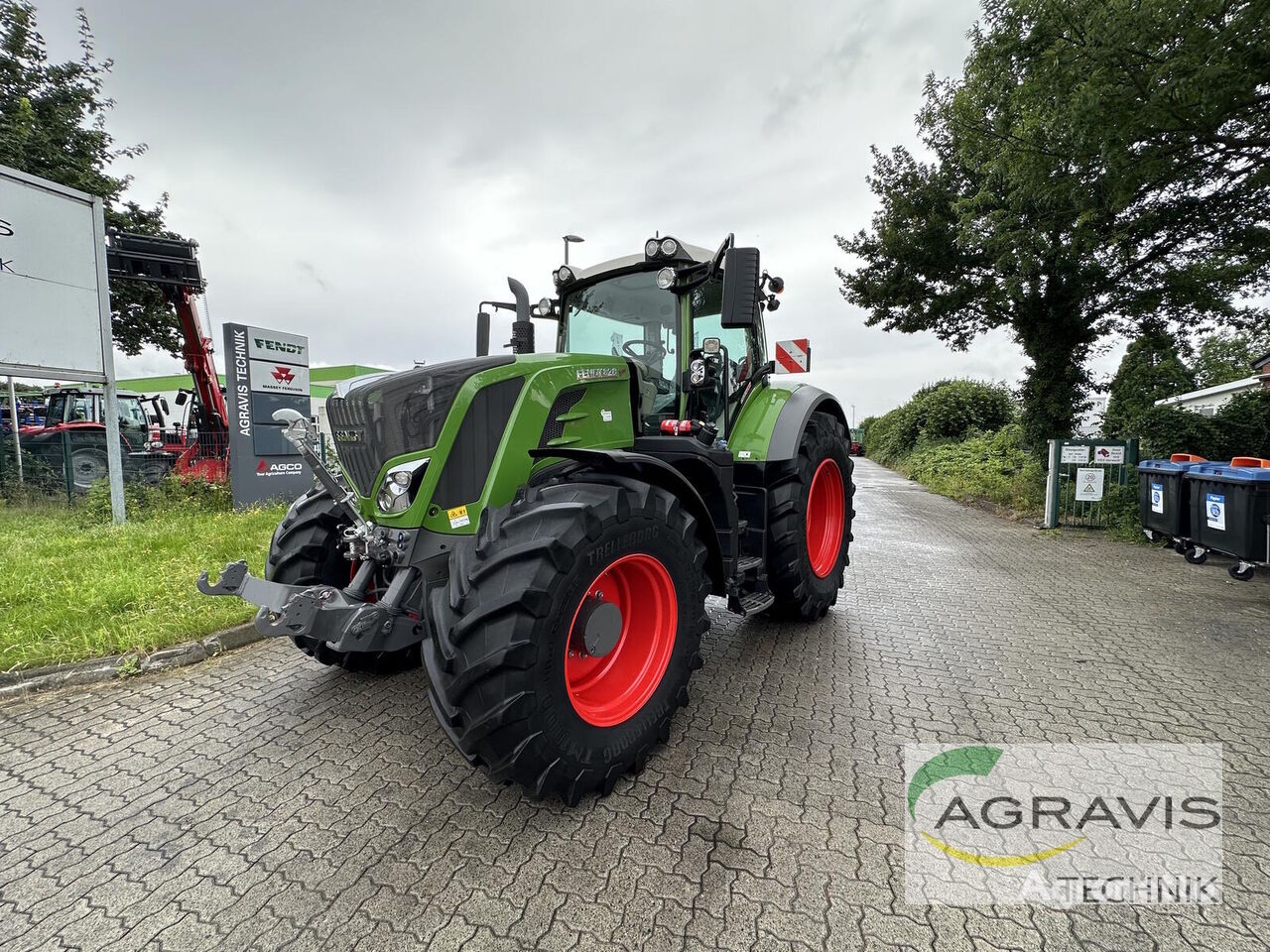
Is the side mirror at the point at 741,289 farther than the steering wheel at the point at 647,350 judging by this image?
No

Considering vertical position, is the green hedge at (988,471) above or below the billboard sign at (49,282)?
below

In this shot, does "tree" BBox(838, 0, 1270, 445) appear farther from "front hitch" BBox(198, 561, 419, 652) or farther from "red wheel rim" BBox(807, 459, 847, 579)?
"front hitch" BBox(198, 561, 419, 652)

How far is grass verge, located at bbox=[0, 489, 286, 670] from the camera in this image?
3.57 meters

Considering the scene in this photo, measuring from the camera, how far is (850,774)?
7.82ft

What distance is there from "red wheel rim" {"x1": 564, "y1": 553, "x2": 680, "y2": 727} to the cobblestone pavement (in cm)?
33

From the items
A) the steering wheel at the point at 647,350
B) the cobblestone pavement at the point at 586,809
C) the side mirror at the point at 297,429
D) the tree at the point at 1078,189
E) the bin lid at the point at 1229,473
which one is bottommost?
the cobblestone pavement at the point at 586,809

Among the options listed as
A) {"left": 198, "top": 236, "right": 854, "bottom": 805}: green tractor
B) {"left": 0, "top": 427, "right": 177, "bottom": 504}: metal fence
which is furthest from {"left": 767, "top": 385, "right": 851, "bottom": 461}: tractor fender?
{"left": 0, "top": 427, "right": 177, "bottom": 504}: metal fence

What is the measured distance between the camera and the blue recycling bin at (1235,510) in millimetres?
4910

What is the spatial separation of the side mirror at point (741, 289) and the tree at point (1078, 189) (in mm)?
4691

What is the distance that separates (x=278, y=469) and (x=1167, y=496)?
11148 millimetres

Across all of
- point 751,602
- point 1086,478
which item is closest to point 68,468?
point 751,602

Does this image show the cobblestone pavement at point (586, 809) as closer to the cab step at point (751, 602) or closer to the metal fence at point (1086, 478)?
the cab step at point (751, 602)

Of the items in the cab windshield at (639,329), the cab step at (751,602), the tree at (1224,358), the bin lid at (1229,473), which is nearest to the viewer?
the cab step at (751,602)

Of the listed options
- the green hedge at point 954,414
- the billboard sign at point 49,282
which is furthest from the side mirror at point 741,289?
the green hedge at point 954,414
